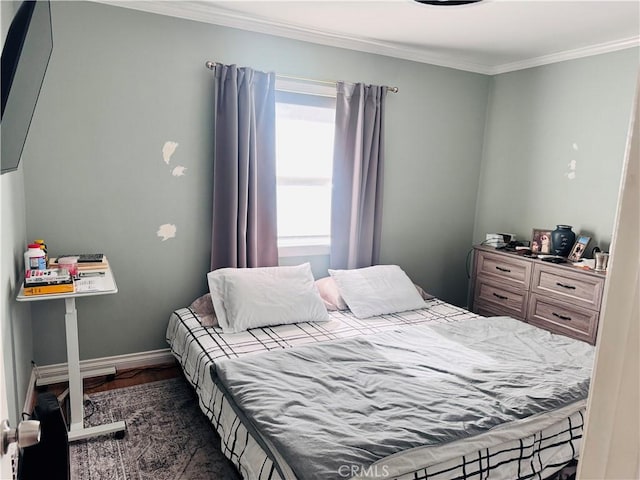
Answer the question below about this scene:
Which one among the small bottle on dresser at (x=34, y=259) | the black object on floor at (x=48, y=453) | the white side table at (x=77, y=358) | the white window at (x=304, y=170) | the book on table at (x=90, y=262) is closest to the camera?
the black object on floor at (x=48, y=453)

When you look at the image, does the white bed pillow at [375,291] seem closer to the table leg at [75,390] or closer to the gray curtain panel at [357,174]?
the gray curtain panel at [357,174]

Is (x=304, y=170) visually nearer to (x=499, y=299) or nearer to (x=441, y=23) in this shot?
(x=441, y=23)

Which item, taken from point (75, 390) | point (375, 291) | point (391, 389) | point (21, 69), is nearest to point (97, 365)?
point (75, 390)

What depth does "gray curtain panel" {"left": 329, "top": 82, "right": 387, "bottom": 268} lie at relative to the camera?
3.56 metres

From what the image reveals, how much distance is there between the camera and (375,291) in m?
3.29

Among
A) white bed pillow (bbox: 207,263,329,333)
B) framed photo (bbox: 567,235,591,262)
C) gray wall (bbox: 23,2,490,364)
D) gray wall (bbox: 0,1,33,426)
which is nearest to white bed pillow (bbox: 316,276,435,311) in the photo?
white bed pillow (bbox: 207,263,329,333)

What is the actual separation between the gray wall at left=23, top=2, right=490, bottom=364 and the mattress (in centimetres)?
60

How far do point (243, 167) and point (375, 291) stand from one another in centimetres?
128

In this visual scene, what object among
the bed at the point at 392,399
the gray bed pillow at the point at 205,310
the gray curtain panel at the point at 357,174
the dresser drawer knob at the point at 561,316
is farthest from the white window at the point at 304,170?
the dresser drawer knob at the point at 561,316

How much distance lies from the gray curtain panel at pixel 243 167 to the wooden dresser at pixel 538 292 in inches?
72.7

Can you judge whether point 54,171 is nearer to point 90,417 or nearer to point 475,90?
point 90,417

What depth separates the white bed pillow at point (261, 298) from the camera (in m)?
2.81

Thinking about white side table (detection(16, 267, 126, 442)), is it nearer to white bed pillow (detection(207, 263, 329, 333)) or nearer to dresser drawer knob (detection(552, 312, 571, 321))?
white bed pillow (detection(207, 263, 329, 333))

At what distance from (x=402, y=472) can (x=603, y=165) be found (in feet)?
9.63
